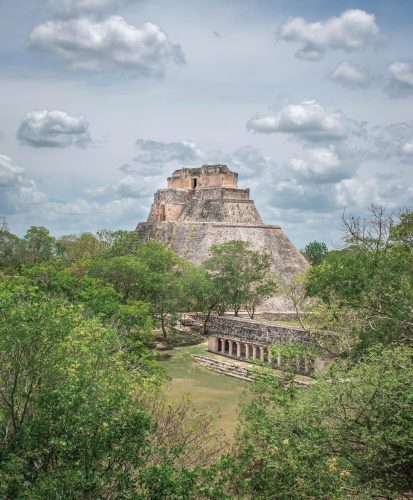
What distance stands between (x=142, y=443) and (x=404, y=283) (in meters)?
9.15

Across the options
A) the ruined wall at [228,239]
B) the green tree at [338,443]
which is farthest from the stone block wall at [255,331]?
the green tree at [338,443]

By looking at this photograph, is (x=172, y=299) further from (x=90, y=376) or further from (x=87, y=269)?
(x=90, y=376)

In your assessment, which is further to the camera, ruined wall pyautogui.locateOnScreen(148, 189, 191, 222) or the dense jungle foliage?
ruined wall pyautogui.locateOnScreen(148, 189, 191, 222)

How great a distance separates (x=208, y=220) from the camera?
42.5 m

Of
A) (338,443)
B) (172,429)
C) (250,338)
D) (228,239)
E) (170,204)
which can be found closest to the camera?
(338,443)

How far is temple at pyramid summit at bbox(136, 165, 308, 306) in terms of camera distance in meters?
39.8

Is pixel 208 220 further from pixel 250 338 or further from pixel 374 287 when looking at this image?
pixel 374 287

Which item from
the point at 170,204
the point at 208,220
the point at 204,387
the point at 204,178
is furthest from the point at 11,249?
Result: the point at 204,387

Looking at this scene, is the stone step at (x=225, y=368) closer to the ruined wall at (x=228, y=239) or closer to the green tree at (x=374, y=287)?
the green tree at (x=374, y=287)

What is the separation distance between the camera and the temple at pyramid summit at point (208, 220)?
131ft

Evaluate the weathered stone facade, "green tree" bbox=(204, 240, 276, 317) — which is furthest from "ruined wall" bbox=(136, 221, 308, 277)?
the weathered stone facade

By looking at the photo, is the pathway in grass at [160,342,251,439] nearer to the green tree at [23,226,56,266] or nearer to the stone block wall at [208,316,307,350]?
the stone block wall at [208,316,307,350]

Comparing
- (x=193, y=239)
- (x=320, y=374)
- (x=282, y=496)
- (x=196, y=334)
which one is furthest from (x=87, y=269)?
(x=282, y=496)

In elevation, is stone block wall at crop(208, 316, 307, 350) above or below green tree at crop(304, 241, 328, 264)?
below
